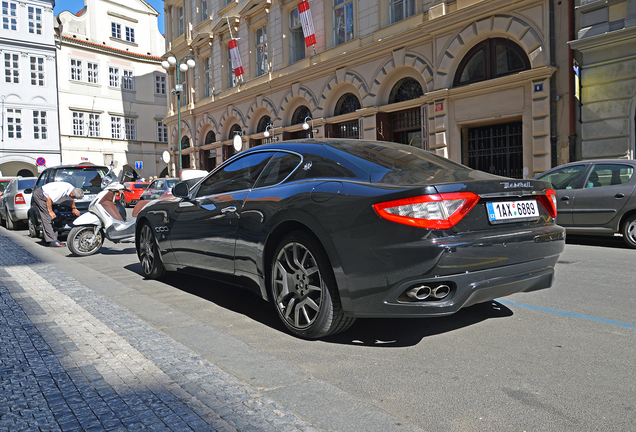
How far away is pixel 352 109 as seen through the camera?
2205 cm

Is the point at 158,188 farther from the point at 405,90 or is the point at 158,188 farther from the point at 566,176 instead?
the point at 566,176

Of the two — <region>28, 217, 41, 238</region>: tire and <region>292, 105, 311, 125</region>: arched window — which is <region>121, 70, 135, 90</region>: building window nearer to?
<region>292, 105, 311, 125</region>: arched window

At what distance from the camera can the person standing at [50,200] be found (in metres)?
10.5

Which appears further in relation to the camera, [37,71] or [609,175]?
[37,71]

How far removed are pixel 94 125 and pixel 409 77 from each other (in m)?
35.6

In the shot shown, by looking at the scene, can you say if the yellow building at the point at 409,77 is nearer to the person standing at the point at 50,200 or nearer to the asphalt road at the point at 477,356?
the asphalt road at the point at 477,356

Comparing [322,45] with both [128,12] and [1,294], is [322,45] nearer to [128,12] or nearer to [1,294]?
[1,294]

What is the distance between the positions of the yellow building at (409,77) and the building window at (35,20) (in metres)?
21.4

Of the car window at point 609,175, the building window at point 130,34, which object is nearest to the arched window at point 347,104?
the car window at point 609,175

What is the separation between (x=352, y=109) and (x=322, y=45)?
3.25m

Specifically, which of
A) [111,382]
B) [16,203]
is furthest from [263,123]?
[111,382]

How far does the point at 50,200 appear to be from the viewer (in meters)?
10.5

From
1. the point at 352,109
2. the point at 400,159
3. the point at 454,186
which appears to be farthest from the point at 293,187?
the point at 352,109

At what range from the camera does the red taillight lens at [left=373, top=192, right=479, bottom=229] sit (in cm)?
329
